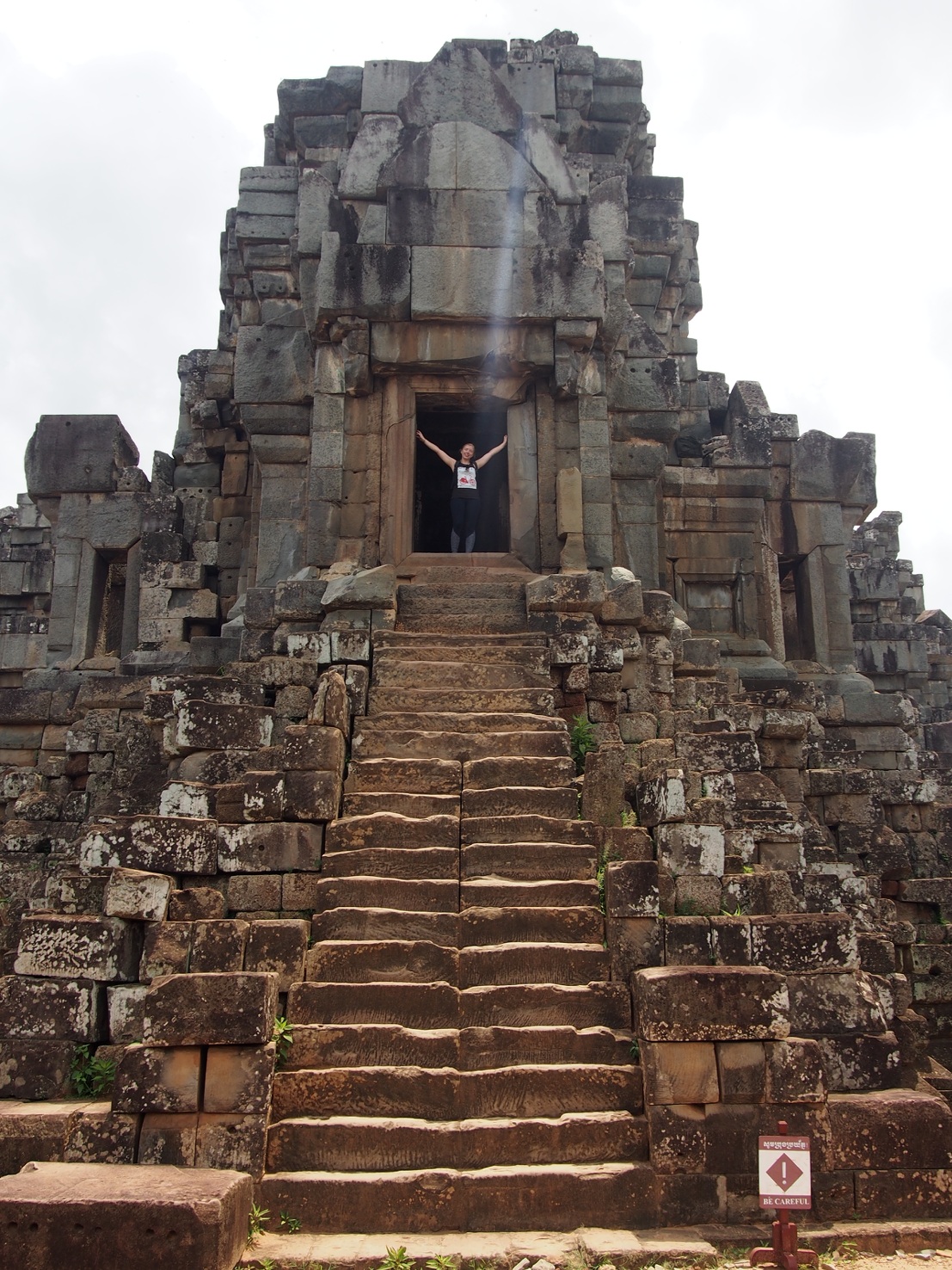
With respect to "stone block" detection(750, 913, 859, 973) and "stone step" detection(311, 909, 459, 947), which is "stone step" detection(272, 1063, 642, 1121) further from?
"stone block" detection(750, 913, 859, 973)

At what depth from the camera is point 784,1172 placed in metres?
5.11

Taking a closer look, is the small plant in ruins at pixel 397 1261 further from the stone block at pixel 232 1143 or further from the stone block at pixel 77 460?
the stone block at pixel 77 460

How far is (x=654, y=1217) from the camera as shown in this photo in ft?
18.5

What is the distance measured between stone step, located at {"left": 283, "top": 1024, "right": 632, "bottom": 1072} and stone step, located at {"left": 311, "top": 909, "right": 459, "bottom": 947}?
2.34ft

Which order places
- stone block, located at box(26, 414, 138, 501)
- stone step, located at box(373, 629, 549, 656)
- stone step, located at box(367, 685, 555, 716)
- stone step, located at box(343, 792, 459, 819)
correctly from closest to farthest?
stone step, located at box(343, 792, 459, 819) < stone step, located at box(367, 685, 555, 716) < stone step, located at box(373, 629, 549, 656) < stone block, located at box(26, 414, 138, 501)

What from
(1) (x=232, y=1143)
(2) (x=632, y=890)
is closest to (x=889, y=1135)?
(2) (x=632, y=890)

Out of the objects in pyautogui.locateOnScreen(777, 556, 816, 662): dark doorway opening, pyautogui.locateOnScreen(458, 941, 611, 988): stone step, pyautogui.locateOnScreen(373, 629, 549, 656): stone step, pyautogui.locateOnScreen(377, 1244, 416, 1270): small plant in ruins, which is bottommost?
pyautogui.locateOnScreen(377, 1244, 416, 1270): small plant in ruins

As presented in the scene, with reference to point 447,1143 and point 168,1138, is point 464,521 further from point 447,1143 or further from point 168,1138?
point 168,1138

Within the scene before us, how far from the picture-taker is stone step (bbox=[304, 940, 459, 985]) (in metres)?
6.67

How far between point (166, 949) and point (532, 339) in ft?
24.8

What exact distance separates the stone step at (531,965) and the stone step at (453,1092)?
62cm

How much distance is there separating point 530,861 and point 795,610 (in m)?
8.55

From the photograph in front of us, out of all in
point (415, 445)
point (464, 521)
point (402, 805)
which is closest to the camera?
point (402, 805)

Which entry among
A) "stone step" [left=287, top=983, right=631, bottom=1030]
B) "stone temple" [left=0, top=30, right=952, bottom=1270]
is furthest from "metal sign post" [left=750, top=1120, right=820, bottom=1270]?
"stone step" [left=287, top=983, right=631, bottom=1030]
